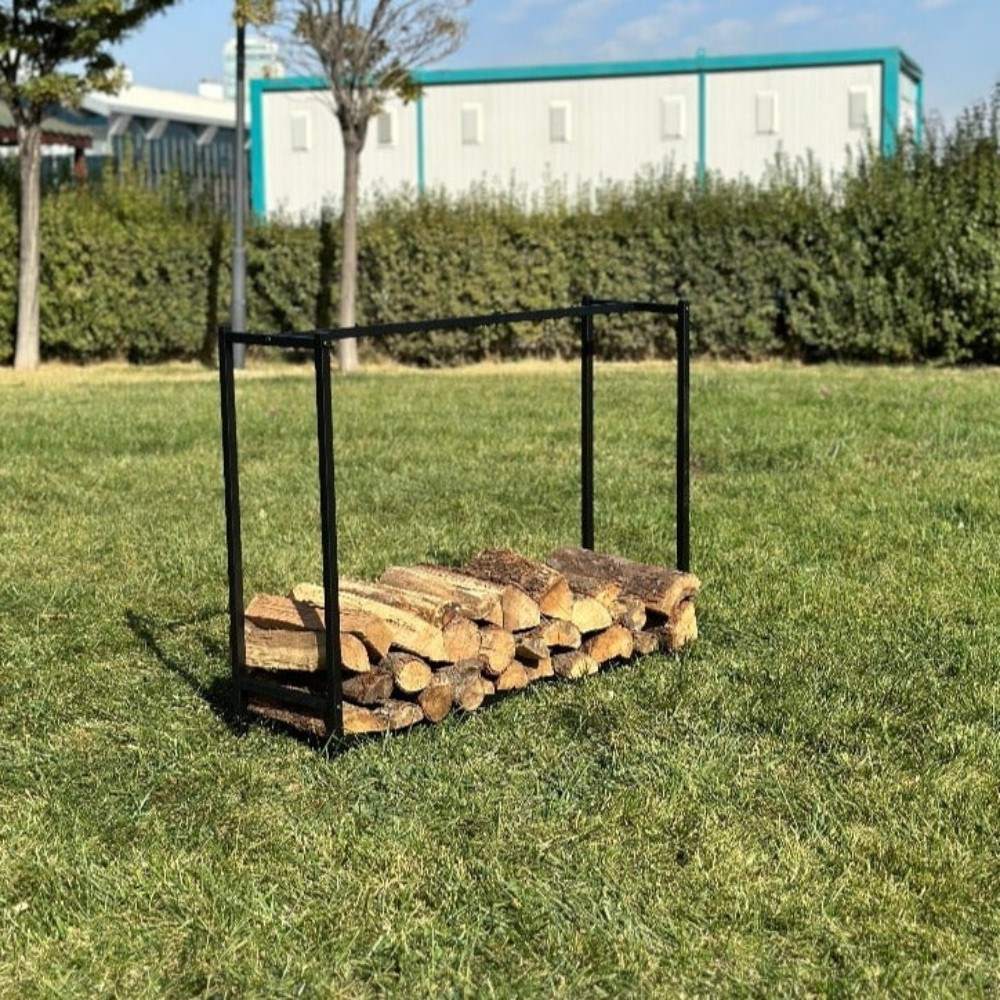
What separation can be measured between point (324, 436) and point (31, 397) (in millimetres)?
10078

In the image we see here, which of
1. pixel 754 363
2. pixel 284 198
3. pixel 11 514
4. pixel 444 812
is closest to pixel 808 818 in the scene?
pixel 444 812

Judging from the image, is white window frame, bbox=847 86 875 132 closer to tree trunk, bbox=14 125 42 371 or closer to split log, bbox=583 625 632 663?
tree trunk, bbox=14 125 42 371

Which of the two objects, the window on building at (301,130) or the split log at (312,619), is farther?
the window on building at (301,130)

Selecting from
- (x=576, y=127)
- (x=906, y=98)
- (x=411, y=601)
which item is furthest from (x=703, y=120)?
(x=411, y=601)

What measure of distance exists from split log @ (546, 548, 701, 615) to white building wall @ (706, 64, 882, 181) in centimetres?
2164

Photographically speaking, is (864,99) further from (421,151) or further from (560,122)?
A: (421,151)

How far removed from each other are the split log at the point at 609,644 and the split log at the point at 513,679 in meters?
0.30

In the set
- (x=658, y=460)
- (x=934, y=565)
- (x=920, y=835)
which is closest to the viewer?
(x=920, y=835)

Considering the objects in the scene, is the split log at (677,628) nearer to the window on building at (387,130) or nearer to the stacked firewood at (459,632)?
the stacked firewood at (459,632)

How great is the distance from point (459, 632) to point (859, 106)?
936 inches

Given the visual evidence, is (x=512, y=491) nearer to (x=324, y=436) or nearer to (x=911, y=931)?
(x=324, y=436)

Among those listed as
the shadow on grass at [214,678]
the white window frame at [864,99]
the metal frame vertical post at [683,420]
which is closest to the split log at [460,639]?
the shadow on grass at [214,678]

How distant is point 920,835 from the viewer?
3.22 m

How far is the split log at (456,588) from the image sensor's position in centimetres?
416
